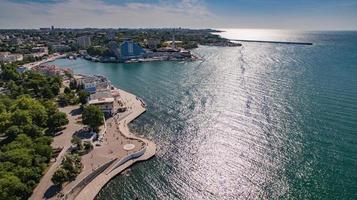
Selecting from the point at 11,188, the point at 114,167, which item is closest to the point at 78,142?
the point at 114,167

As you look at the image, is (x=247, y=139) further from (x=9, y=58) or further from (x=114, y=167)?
(x=9, y=58)

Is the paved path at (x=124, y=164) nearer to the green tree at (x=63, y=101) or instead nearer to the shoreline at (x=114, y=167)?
the shoreline at (x=114, y=167)

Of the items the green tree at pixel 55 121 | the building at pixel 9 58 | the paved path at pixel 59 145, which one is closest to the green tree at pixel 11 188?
the paved path at pixel 59 145

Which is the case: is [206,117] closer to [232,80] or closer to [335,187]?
[335,187]

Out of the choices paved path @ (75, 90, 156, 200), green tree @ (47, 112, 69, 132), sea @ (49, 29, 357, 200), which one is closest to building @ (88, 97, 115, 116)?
paved path @ (75, 90, 156, 200)

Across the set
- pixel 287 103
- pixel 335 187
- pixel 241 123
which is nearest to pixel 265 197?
pixel 335 187

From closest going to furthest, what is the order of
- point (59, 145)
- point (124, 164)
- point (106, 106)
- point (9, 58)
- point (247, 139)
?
point (124, 164) < point (59, 145) < point (247, 139) < point (106, 106) < point (9, 58)
